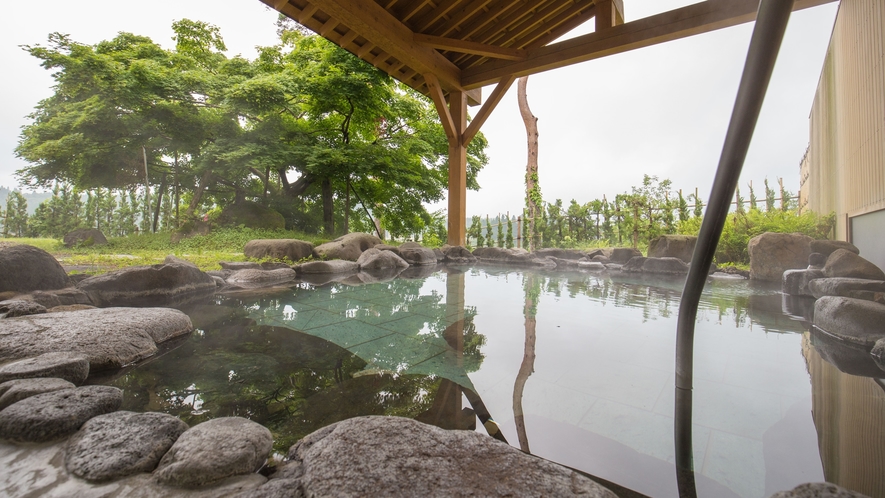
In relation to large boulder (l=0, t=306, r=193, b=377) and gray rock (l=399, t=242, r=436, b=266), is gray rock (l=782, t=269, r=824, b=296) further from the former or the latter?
large boulder (l=0, t=306, r=193, b=377)

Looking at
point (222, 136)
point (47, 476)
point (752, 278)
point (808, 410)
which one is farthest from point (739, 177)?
point (222, 136)

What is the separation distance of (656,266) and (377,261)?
499 centimetres

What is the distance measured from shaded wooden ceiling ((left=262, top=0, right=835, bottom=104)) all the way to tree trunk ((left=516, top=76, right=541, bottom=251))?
4294 millimetres

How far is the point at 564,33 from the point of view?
627 centimetres

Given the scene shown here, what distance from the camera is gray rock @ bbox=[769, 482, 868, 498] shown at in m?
0.66

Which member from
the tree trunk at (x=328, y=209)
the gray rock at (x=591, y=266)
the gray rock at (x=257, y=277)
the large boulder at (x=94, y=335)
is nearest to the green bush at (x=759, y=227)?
the gray rock at (x=591, y=266)

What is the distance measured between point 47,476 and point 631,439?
5.44ft

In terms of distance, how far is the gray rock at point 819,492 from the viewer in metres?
0.66

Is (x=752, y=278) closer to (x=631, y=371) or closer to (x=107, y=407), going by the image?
(x=631, y=371)

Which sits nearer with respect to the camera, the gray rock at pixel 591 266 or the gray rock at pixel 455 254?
the gray rock at pixel 591 266

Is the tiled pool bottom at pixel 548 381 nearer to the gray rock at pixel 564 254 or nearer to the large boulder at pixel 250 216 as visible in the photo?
the gray rock at pixel 564 254

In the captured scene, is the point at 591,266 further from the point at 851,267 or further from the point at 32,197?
the point at 32,197

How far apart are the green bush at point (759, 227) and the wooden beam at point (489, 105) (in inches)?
194

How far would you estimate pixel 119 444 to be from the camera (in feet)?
2.96
